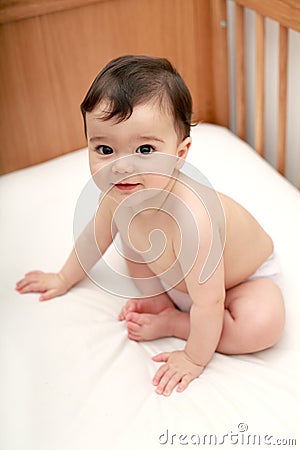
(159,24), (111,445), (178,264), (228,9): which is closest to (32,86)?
(159,24)

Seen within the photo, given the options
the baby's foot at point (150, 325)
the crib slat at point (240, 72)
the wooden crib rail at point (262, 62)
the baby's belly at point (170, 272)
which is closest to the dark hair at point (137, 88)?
Answer: the baby's belly at point (170, 272)

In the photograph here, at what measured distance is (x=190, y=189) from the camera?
819 mm

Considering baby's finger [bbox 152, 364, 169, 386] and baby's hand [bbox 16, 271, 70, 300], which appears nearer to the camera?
baby's finger [bbox 152, 364, 169, 386]

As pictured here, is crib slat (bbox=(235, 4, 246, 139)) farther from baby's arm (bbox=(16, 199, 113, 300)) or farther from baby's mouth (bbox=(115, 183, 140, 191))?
baby's mouth (bbox=(115, 183, 140, 191))

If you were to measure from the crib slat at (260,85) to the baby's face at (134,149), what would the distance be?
0.57 meters

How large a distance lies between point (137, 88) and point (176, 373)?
1.34ft

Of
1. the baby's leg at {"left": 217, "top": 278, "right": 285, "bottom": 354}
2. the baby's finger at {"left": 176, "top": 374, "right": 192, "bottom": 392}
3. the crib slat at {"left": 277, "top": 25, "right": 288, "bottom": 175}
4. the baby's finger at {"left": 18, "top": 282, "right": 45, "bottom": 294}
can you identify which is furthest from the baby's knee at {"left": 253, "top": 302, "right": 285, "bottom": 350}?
the crib slat at {"left": 277, "top": 25, "right": 288, "bottom": 175}

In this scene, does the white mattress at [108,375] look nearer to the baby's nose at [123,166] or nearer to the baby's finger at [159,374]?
the baby's finger at [159,374]

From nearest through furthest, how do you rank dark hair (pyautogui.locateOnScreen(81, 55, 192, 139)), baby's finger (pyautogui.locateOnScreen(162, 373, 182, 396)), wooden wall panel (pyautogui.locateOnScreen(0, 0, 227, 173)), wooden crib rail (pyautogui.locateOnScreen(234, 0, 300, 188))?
dark hair (pyautogui.locateOnScreen(81, 55, 192, 139)) < baby's finger (pyautogui.locateOnScreen(162, 373, 182, 396)) < wooden crib rail (pyautogui.locateOnScreen(234, 0, 300, 188)) < wooden wall panel (pyautogui.locateOnScreen(0, 0, 227, 173))

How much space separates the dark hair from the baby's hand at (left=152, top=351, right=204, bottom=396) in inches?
13.3

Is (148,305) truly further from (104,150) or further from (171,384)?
(104,150)

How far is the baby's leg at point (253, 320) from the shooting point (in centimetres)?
86

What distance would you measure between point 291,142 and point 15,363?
81 centimetres

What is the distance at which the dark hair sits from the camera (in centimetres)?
70
